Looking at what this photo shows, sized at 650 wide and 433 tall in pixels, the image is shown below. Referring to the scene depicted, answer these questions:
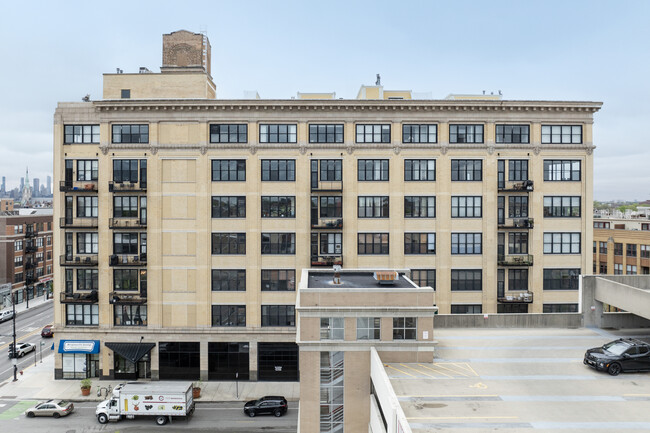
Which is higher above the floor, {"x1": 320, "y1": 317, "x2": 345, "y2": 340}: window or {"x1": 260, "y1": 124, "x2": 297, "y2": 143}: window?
{"x1": 260, "y1": 124, "x2": 297, "y2": 143}: window

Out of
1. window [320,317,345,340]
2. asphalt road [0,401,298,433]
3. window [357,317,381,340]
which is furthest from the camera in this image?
asphalt road [0,401,298,433]

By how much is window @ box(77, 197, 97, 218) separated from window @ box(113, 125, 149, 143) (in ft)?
22.7

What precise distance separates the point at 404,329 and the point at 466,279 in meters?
21.8

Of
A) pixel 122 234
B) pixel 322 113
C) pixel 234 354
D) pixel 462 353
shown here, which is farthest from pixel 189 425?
pixel 322 113

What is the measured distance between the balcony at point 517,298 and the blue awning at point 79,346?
140 feet

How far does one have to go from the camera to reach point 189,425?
35438 mm

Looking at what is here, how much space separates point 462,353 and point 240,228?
86.7ft

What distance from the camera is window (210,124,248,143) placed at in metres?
44.9

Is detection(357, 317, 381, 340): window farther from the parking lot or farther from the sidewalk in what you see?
the sidewalk

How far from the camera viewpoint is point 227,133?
4491cm

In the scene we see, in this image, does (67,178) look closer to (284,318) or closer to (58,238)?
(58,238)

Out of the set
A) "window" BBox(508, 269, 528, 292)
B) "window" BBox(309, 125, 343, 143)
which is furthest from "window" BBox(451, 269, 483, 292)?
"window" BBox(309, 125, 343, 143)

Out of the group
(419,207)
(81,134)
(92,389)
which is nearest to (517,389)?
(419,207)

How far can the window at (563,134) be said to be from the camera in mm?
45125
